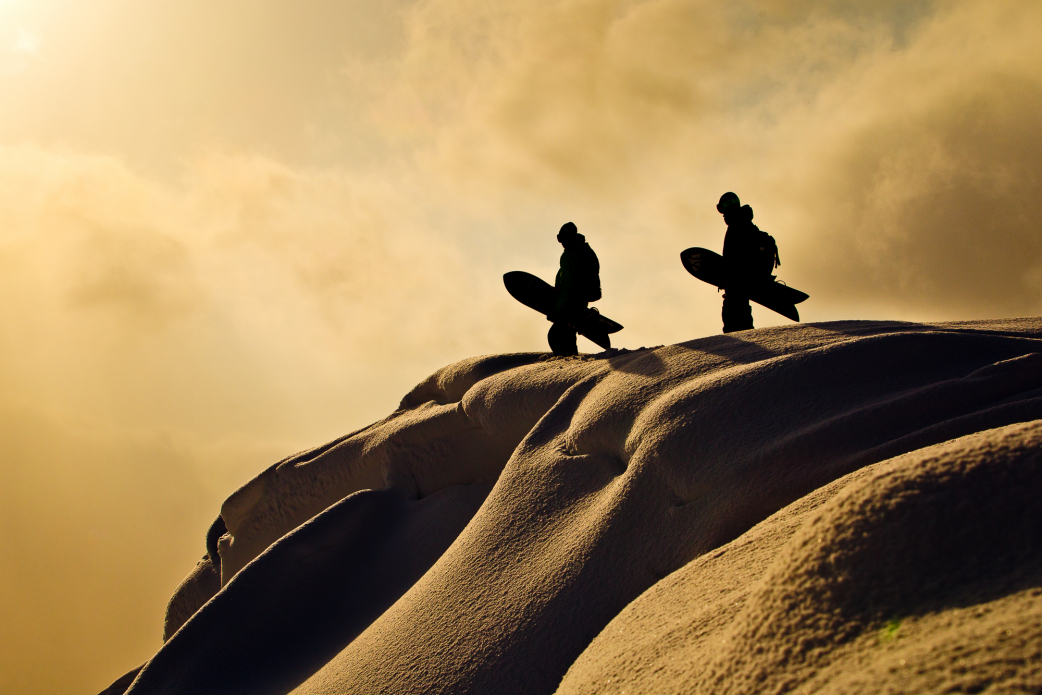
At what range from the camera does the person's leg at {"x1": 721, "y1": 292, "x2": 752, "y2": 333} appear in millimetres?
4891

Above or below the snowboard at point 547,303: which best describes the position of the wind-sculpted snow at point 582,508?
below

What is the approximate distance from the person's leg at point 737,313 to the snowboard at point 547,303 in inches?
32.8

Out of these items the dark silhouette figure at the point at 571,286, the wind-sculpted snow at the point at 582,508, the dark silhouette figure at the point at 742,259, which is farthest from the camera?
the dark silhouette figure at the point at 571,286

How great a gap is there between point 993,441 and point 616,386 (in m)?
1.92

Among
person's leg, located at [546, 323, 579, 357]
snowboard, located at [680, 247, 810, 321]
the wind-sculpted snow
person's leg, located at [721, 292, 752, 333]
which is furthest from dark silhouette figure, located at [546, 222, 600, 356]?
person's leg, located at [721, 292, 752, 333]

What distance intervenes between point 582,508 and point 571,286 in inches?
98.9

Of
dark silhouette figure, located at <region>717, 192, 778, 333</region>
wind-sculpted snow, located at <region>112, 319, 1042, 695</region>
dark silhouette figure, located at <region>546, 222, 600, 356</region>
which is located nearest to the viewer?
wind-sculpted snow, located at <region>112, 319, 1042, 695</region>

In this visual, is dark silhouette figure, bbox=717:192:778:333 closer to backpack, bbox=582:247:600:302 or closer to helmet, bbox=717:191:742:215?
helmet, bbox=717:191:742:215

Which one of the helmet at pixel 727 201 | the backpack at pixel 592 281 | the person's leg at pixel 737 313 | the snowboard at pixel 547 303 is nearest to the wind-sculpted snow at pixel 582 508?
the snowboard at pixel 547 303

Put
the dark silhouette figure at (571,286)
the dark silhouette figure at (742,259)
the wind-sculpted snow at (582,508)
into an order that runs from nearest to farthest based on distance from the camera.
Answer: the wind-sculpted snow at (582,508), the dark silhouette figure at (742,259), the dark silhouette figure at (571,286)

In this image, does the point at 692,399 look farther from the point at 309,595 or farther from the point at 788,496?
the point at 309,595

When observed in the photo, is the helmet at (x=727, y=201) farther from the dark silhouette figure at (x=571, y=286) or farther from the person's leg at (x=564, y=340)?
the person's leg at (x=564, y=340)

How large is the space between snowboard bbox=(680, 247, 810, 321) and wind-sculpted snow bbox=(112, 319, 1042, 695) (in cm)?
117

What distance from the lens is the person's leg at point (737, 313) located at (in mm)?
4891
